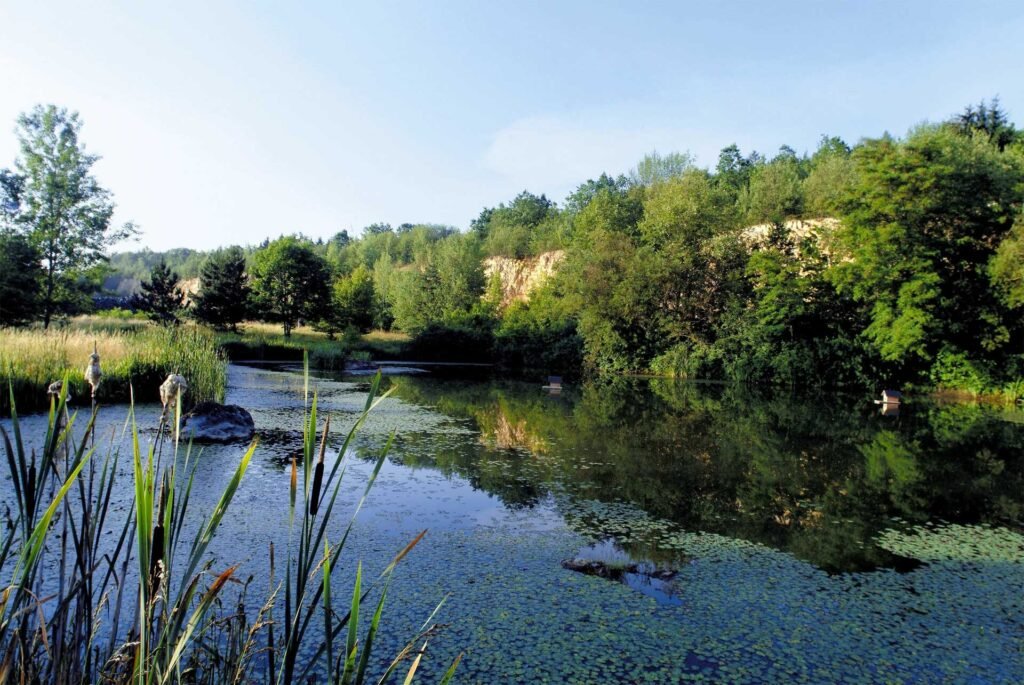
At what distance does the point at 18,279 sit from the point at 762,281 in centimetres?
2373

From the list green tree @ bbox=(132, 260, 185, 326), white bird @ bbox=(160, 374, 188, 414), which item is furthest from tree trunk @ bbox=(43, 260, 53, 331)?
white bird @ bbox=(160, 374, 188, 414)

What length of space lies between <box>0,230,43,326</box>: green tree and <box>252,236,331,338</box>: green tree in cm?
2008

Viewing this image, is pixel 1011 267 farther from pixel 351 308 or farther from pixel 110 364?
pixel 351 308

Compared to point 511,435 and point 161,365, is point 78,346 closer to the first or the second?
point 161,365

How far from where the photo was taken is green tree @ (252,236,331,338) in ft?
133

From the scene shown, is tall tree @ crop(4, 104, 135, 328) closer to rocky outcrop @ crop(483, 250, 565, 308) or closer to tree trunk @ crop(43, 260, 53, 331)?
tree trunk @ crop(43, 260, 53, 331)

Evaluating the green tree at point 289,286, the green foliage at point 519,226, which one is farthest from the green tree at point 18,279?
the green foliage at point 519,226

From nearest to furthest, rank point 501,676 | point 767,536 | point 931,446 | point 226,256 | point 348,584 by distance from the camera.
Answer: point 501,676
point 348,584
point 767,536
point 931,446
point 226,256

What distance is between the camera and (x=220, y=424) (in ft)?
29.7

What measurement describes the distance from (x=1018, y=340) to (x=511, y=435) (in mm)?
17066

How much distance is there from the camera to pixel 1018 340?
19516 mm

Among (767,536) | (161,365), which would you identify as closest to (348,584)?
(767,536)

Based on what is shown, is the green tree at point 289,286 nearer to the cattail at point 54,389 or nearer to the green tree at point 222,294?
the green tree at point 222,294

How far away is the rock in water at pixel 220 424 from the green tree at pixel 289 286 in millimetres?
31576
